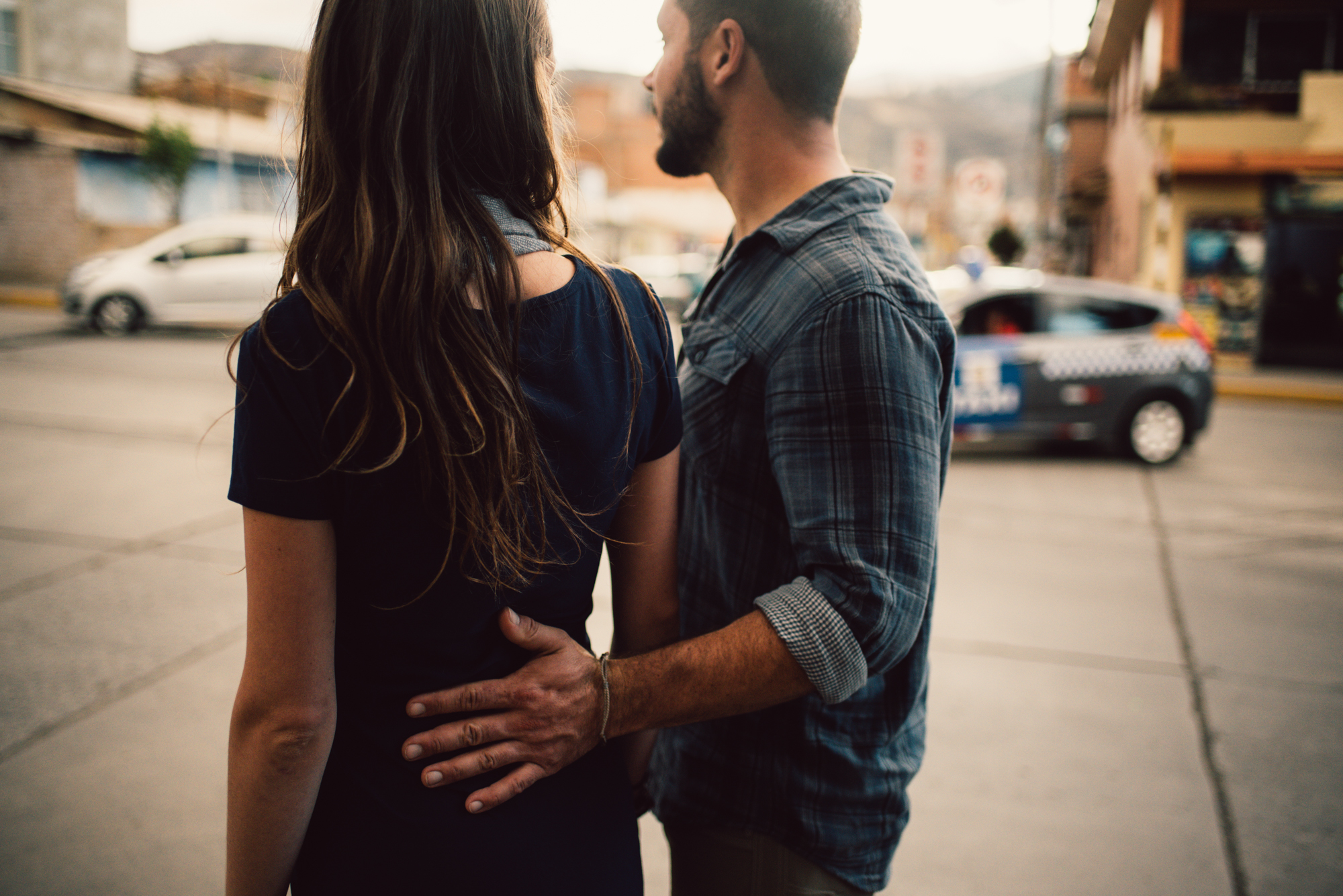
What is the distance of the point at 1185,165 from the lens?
15047 mm

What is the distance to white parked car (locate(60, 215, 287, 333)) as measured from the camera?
1435 centimetres

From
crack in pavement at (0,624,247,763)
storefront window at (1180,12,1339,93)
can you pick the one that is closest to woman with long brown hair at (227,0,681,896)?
crack in pavement at (0,624,247,763)

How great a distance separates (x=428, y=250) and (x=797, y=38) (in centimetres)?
73

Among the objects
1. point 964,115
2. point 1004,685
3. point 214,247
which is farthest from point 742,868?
point 964,115

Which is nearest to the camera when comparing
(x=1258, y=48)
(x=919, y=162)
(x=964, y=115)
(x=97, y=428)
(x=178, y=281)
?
(x=97, y=428)

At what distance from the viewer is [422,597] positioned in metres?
1.03

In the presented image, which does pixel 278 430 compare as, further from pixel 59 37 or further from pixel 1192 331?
pixel 1192 331

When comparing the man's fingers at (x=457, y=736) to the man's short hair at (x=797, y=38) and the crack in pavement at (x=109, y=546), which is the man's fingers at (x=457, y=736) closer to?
the man's short hair at (x=797, y=38)

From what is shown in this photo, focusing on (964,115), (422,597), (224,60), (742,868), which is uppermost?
(964,115)

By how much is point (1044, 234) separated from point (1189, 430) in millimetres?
20637

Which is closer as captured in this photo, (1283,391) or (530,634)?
(530,634)

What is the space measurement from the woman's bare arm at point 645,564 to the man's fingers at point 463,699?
0.90 ft

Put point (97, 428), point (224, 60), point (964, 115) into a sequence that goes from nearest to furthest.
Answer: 1. point (97, 428)
2. point (224, 60)
3. point (964, 115)

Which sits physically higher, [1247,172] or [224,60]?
[224,60]
